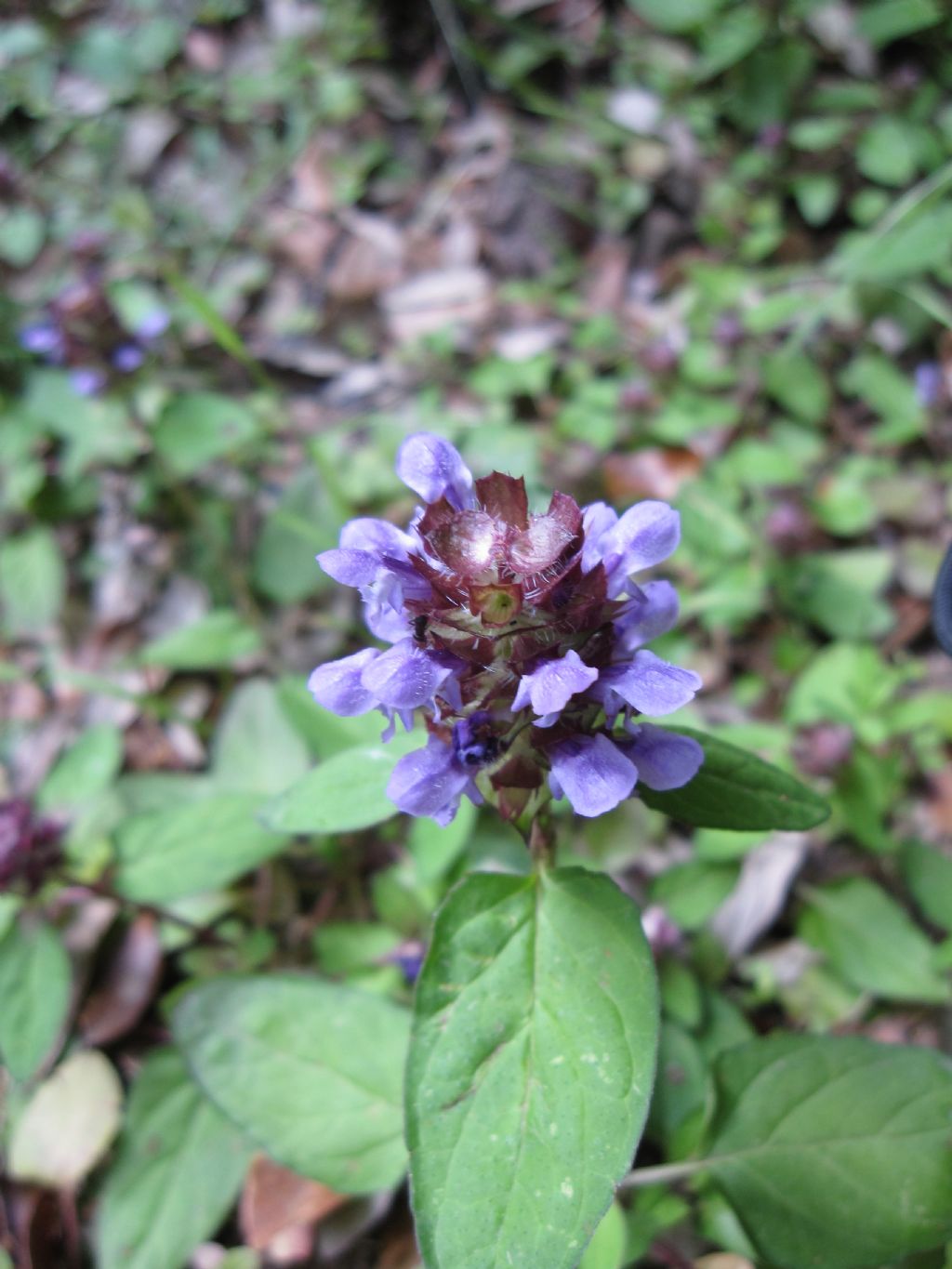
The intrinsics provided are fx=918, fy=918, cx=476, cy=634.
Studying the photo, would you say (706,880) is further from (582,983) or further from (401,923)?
(582,983)

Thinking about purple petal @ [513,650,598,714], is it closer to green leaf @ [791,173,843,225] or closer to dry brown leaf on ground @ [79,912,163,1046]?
dry brown leaf on ground @ [79,912,163,1046]

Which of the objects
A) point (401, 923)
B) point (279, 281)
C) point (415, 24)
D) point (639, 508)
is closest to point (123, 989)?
point (401, 923)

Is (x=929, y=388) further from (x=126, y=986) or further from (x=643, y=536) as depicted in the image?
(x=126, y=986)

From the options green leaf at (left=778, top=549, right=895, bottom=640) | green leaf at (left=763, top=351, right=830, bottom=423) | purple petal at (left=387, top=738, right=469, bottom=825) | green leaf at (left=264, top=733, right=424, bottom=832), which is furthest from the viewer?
green leaf at (left=763, top=351, right=830, bottom=423)

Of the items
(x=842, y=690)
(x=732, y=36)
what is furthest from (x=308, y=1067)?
(x=732, y=36)

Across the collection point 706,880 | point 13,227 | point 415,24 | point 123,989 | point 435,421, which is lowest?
point 123,989

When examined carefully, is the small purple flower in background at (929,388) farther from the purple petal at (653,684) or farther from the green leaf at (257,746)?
the purple petal at (653,684)

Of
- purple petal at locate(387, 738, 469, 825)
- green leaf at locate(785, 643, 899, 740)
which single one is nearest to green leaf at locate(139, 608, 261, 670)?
green leaf at locate(785, 643, 899, 740)
